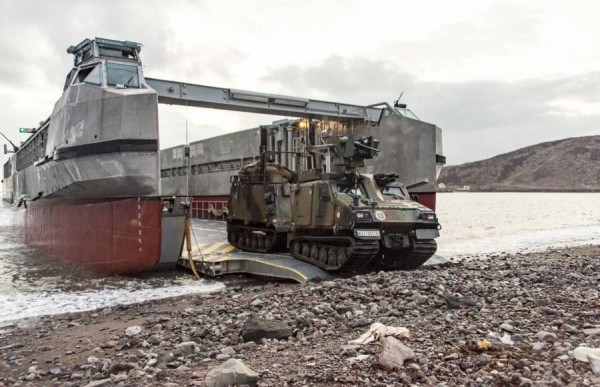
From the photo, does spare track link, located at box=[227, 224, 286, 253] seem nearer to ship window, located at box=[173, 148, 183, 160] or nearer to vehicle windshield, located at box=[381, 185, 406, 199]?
vehicle windshield, located at box=[381, 185, 406, 199]

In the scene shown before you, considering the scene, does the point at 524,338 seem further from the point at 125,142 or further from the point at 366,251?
the point at 125,142

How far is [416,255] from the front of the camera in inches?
421

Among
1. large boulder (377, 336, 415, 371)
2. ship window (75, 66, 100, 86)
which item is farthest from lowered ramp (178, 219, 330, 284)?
large boulder (377, 336, 415, 371)

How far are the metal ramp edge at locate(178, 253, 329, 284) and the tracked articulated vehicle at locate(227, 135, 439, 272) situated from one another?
0.35 meters

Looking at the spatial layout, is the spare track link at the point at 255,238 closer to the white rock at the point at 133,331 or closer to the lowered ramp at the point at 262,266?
the lowered ramp at the point at 262,266

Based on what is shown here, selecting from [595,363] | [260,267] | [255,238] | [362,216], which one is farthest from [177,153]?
[595,363]

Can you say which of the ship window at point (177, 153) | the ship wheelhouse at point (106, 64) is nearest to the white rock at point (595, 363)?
the ship wheelhouse at point (106, 64)

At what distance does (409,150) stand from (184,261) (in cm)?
981

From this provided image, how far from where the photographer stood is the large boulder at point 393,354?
12.5 feet

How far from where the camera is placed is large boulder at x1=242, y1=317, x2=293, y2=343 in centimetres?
512

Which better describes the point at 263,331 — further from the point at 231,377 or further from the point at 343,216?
the point at 343,216

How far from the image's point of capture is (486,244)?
65.2 feet

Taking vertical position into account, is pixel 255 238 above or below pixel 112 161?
below

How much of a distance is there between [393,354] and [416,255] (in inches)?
276
